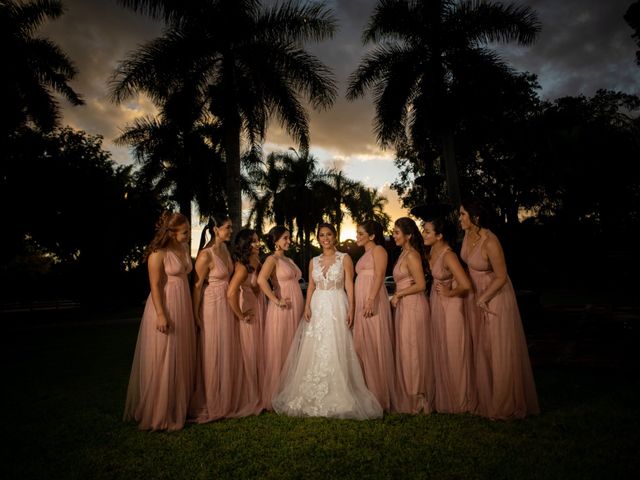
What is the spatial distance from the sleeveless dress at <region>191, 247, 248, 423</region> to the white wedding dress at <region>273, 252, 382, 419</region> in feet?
2.00

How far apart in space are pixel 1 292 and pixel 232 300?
113ft

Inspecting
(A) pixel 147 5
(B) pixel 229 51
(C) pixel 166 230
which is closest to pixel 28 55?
(A) pixel 147 5

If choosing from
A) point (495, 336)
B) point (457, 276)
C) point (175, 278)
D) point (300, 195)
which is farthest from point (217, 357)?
point (300, 195)

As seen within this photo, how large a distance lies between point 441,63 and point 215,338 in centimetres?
1480

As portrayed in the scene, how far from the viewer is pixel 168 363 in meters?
4.92

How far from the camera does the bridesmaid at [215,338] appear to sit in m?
5.31

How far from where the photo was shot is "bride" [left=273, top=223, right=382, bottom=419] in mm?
5098

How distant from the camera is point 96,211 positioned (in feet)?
92.3

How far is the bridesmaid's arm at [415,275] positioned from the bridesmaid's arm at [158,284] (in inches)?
114

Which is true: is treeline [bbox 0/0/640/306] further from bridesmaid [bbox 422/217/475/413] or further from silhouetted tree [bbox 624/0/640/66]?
bridesmaid [bbox 422/217/475/413]

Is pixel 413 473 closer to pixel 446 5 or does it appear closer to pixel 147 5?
pixel 147 5

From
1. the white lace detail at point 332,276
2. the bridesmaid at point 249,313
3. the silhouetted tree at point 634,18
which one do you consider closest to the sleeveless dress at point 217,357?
the bridesmaid at point 249,313

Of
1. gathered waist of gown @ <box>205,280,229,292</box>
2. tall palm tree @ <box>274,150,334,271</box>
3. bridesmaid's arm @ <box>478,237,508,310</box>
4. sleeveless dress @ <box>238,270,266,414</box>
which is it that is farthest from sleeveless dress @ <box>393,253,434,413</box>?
tall palm tree @ <box>274,150,334,271</box>

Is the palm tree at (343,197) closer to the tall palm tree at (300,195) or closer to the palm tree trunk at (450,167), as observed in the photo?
the tall palm tree at (300,195)
